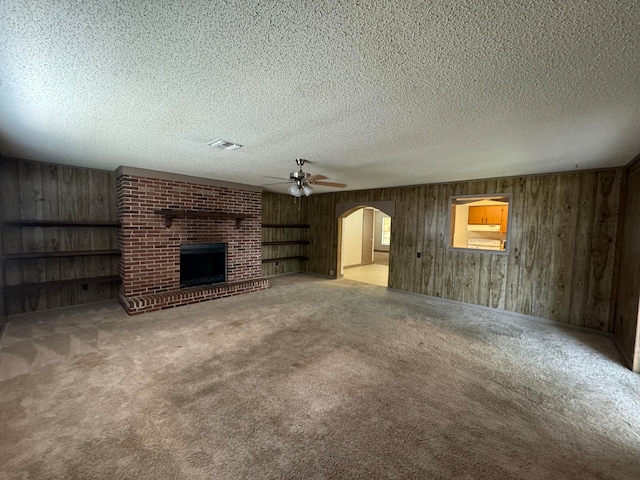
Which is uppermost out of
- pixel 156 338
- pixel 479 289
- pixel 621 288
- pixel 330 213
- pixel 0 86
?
pixel 0 86

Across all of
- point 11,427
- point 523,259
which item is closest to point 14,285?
point 11,427

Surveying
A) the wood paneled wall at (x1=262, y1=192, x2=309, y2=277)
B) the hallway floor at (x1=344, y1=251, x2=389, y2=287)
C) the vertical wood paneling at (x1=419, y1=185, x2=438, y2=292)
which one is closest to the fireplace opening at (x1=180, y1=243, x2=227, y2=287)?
the wood paneled wall at (x1=262, y1=192, x2=309, y2=277)

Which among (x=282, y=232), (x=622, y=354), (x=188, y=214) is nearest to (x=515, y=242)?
(x=622, y=354)

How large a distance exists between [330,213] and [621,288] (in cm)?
558

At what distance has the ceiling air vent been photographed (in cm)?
296

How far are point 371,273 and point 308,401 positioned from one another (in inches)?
253

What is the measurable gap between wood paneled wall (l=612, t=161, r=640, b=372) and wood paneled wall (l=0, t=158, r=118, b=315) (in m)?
7.56

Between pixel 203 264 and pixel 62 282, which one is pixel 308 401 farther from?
pixel 62 282

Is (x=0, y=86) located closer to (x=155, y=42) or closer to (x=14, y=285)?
(x=155, y=42)

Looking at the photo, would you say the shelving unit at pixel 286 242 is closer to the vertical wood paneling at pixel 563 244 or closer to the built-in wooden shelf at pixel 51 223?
the built-in wooden shelf at pixel 51 223

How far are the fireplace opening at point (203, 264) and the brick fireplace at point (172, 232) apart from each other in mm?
94

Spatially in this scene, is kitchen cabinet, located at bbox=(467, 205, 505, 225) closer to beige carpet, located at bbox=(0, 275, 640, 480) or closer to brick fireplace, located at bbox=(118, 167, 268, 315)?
beige carpet, located at bbox=(0, 275, 640, 480)

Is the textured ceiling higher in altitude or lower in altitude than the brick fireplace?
higher

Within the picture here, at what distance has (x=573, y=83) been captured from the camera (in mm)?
1625
